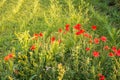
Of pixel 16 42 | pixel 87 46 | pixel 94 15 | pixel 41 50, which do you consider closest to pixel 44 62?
pixel 41 50

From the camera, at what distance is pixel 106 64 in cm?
393

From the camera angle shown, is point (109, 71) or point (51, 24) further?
point (51, 24)

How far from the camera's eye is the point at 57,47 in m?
3.85

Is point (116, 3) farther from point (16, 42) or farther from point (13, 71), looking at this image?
point (13, 71)

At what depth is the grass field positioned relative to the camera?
12.2ft

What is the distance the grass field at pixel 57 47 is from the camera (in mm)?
3723

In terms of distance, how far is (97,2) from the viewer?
6137 millimetres

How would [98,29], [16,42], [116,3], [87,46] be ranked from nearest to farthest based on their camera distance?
[87,46] → [16,42] → [98,29] → [116,3]

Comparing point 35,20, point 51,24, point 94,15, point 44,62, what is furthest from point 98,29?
point 44,62

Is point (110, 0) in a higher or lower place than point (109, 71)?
higher

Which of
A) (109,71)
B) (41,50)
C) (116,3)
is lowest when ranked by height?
(109,71)

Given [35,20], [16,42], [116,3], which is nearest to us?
[16,42]

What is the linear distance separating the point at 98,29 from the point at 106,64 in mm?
1200

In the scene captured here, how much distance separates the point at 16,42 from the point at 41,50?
0.90m
